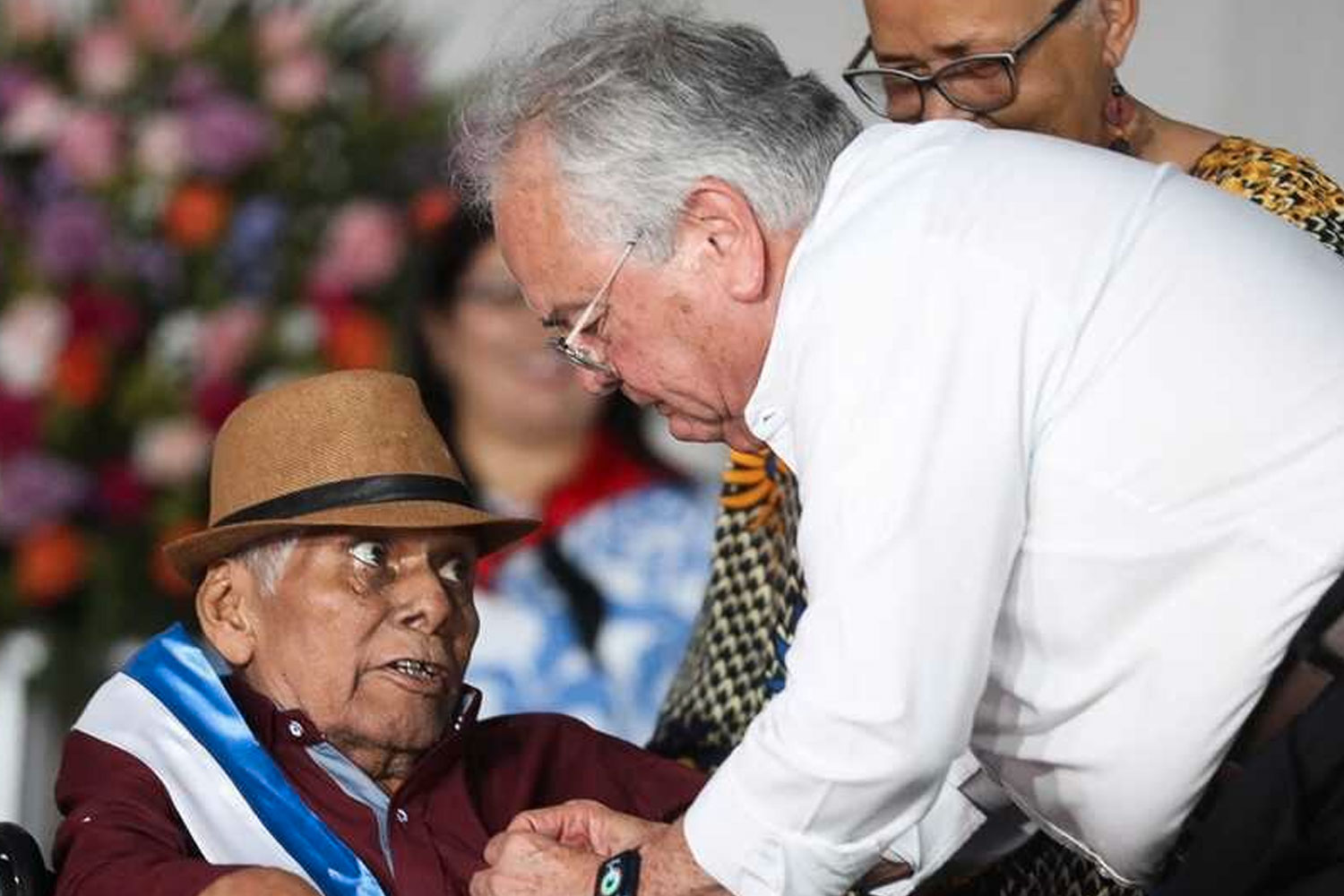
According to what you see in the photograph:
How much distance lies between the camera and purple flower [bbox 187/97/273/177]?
4031 mm

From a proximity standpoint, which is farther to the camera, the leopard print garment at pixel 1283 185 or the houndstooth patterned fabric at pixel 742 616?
the houndstooth patterned fabric at pixel 742 616

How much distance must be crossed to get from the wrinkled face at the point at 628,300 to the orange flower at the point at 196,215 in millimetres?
2022

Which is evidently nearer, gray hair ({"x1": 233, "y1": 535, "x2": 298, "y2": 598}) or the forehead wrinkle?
the forehead wrinkle

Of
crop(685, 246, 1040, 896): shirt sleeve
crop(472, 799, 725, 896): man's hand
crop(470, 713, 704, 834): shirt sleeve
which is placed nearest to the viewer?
crop(685, 246, 1040, 896): shirt sleeve

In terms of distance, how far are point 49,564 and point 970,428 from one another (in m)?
2.51

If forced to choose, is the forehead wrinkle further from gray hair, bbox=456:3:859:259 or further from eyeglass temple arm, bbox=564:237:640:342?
eyeglass temple arm, bbox=564:237:640:342

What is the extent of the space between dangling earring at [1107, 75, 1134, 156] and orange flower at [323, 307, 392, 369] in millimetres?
1809

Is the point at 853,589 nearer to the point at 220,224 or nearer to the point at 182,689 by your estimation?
the point at 182,689

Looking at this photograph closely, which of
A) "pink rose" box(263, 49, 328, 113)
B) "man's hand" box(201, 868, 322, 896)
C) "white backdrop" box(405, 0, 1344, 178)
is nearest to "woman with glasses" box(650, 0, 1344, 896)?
"man's hand" box(201, 868, 322, 896)

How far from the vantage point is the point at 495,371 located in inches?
162

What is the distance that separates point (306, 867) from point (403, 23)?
2041 millimetres

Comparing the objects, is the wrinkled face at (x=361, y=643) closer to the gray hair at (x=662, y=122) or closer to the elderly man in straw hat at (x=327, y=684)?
the elderly man in straw hat at (x=327, y=684)

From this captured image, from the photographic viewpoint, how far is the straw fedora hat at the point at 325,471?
258 cm

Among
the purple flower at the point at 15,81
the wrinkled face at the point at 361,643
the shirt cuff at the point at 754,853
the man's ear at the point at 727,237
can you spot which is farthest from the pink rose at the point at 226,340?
the shirt cuff at the point at 754,853
